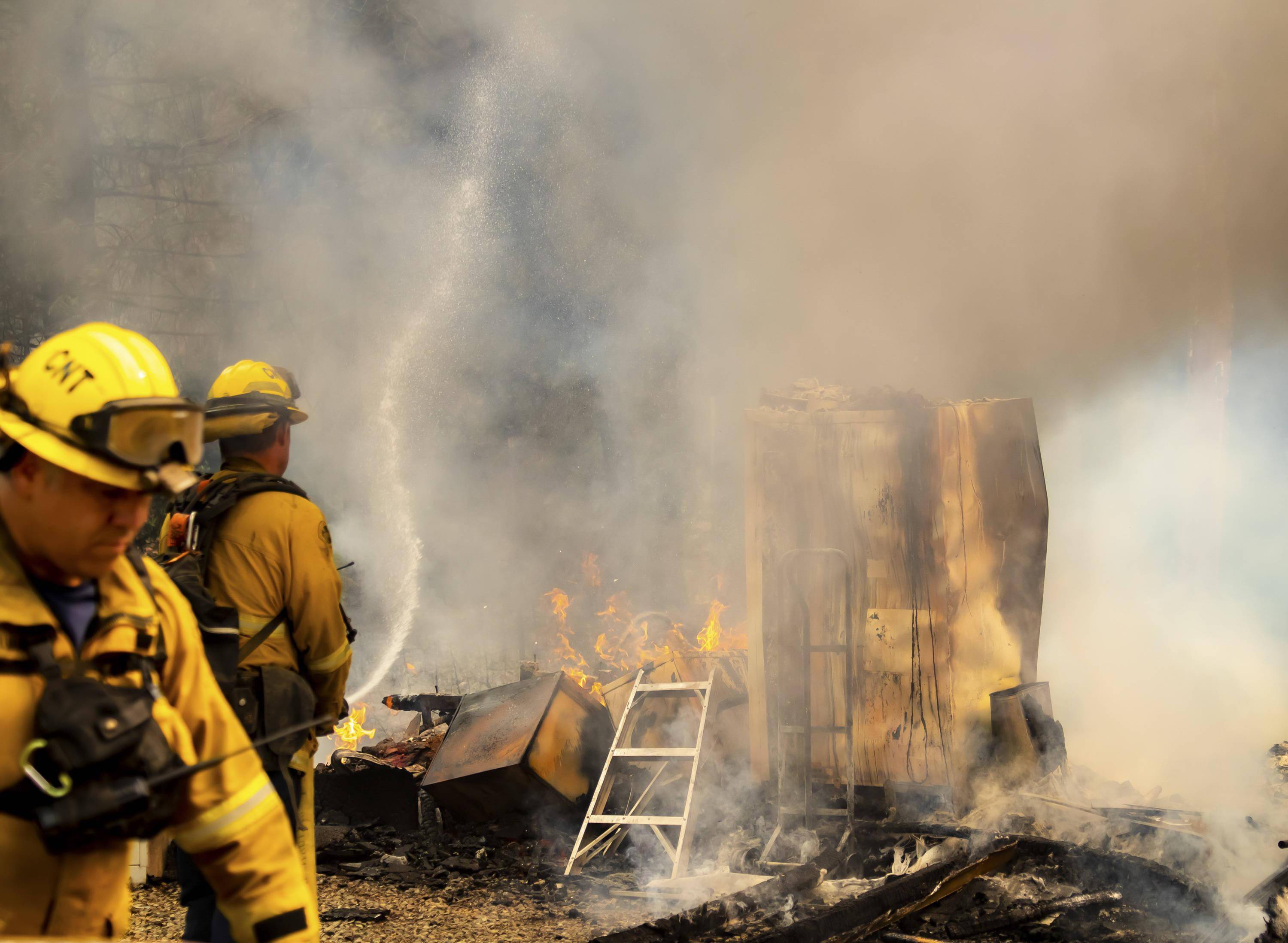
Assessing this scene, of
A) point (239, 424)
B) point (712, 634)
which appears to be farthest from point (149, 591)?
point (712, 634)

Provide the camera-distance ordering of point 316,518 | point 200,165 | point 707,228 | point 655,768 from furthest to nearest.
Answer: point 707,228, point 200,165, point 655,768, point 316,518

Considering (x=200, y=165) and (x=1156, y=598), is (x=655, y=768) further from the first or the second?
(x=200, y=165)

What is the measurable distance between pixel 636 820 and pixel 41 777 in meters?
4.90

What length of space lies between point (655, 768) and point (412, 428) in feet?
25.7

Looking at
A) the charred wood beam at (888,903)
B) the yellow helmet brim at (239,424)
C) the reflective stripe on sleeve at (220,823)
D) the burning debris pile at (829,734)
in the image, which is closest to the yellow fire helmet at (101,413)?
the reflective stripe on sleeve at (220,823)

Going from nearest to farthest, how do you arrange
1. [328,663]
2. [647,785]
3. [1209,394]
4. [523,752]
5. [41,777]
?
[41,777] < [328,663] < [523,752] < [647,785] < [1209,394]

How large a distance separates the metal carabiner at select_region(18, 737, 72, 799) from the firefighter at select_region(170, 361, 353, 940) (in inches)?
56.4

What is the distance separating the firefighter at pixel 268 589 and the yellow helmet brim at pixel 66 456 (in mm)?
1531

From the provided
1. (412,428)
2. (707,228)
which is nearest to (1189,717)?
(707,228)

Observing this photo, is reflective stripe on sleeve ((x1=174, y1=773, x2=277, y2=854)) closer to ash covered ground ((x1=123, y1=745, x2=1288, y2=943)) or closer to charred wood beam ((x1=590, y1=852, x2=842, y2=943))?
charred wood beam ((x1=590, y1=852, x2=842, y2=943))

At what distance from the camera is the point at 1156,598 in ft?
27.1

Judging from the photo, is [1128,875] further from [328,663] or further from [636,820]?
[328,663]

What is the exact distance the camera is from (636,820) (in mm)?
5906

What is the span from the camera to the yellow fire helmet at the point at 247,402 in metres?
3.22
